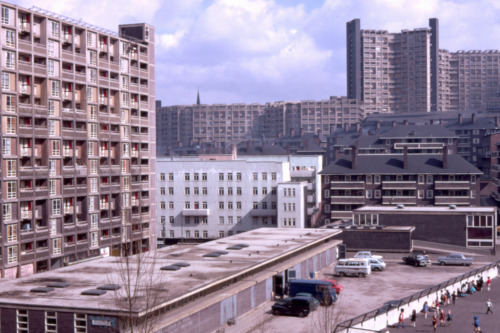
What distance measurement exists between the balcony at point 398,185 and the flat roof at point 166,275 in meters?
43.4

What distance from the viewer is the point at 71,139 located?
81.8m

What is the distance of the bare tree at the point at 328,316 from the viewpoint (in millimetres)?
50416

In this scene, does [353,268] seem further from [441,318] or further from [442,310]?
[441,318]

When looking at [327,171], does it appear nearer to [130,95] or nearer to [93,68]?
[130,95]

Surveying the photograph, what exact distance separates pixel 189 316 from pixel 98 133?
151 ft

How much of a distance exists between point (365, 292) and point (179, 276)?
78.7 ft

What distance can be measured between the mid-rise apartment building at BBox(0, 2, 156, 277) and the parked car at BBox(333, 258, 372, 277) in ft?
76.7

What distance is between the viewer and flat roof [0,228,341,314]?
144 ft

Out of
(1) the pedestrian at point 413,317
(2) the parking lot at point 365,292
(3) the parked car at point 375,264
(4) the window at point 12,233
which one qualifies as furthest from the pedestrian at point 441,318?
(4) the window at point 12,233

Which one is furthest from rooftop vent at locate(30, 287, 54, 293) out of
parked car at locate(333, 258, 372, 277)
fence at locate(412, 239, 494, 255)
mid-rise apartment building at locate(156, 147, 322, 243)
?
mid-rise apartment building at locate(156, 147, 322, 243)

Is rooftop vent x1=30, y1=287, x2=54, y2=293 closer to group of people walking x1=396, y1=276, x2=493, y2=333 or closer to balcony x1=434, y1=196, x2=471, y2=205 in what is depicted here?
group of people walking x1=396, y1=276, x2=493, y2=333

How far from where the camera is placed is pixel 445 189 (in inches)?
4587

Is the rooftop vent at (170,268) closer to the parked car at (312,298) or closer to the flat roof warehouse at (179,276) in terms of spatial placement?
the flat roof warehouse at (179,276)

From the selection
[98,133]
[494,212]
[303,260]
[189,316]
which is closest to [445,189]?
[494,212]
